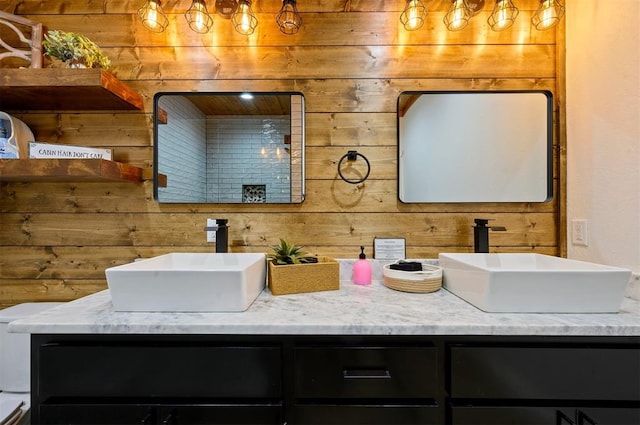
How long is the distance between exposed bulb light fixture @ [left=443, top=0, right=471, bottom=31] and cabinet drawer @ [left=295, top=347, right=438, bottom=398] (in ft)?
4.58

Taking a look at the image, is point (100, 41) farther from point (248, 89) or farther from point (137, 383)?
point (137, 383)

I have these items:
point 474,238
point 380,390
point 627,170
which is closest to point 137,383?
point 380,390

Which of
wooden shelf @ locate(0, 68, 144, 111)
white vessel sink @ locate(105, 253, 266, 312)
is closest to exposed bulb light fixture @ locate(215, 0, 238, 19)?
wooden shelf @ locate(0, 68, 144, 111)

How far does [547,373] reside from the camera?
2.65ft

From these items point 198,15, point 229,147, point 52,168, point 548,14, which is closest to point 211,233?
point 229,147

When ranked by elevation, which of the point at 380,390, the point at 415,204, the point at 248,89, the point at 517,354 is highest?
the point at 248,89

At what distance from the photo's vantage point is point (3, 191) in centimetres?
142

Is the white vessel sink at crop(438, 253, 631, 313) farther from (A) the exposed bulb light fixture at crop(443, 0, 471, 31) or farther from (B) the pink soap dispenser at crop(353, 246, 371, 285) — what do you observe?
(A) the exposed bulb light fixture at crop(443, 0, 471, 31)

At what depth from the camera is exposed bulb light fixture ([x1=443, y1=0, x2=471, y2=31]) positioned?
1341 mm

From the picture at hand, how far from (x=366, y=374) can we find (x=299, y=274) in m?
0.43

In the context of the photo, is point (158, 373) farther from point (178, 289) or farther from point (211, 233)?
point (211, 233)

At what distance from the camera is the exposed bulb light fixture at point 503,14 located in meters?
1.36

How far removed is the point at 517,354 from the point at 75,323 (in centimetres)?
124

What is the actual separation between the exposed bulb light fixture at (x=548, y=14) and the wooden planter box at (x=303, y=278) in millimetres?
1473
